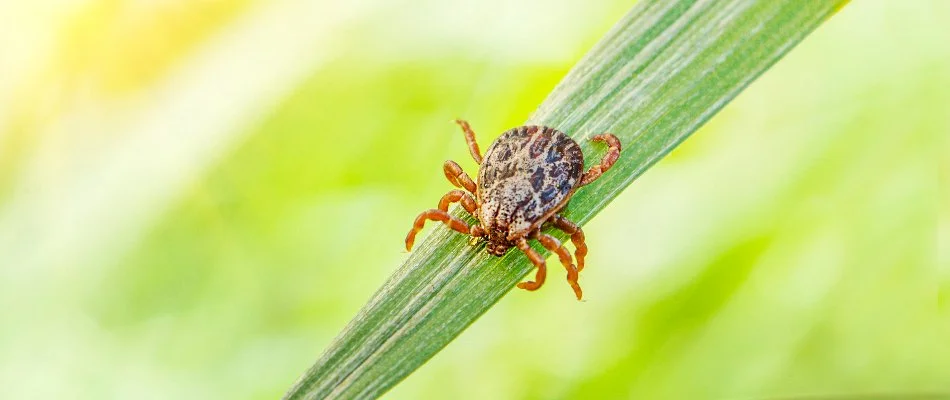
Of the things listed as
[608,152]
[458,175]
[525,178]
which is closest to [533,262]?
[608,152]

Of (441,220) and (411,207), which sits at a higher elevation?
(411,207)

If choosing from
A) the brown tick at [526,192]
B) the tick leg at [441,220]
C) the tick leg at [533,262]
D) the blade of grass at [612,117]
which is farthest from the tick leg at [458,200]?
the blade of grass at [612,117]

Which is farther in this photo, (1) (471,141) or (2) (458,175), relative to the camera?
(1) (471,141)

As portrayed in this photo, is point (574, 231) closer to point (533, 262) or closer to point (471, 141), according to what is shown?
point (533, 262)

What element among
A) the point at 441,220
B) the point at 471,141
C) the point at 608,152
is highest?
the point at 471,141

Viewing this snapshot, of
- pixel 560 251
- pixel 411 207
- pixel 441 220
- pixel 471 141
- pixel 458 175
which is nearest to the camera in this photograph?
pixel 441 220

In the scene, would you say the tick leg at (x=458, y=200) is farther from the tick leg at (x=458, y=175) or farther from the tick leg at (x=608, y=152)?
the tick leg at (x=608, y=152)
